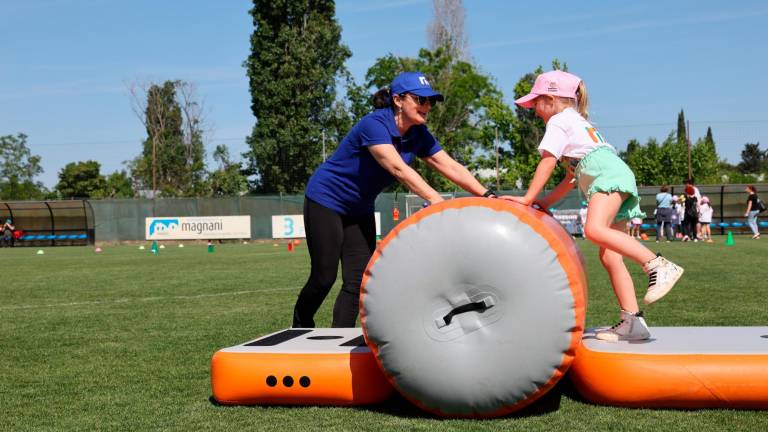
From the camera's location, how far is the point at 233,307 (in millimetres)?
9516

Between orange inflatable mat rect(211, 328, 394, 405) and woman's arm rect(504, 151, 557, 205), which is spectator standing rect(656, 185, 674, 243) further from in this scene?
orange inflatable mat rect(211, 328, 394, 405)

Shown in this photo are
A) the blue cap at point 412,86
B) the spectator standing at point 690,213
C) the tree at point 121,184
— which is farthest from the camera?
the tree at point 121,184

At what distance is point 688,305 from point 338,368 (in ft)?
18.2

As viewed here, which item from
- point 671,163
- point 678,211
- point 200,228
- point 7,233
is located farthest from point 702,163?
point 7,233

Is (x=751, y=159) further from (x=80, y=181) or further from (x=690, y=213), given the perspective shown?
(x=690, y=213)

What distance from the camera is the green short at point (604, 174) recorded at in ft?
15.6

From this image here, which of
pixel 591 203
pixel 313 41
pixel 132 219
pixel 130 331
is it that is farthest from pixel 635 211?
pixel 313 41

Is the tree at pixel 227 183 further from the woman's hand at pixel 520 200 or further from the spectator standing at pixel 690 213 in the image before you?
the woman's hand at pixel 520 200

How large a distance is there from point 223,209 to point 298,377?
34.5 metres

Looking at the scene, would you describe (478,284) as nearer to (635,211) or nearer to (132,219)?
(635,211)

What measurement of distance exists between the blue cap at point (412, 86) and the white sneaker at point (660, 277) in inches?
63.5

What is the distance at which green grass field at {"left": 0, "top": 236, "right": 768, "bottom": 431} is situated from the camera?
13.1 feet

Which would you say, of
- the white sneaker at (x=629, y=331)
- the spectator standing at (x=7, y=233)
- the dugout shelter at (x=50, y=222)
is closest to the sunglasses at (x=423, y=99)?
the white sneaker at (x=629, y=331)

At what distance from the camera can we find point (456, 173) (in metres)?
5.40
